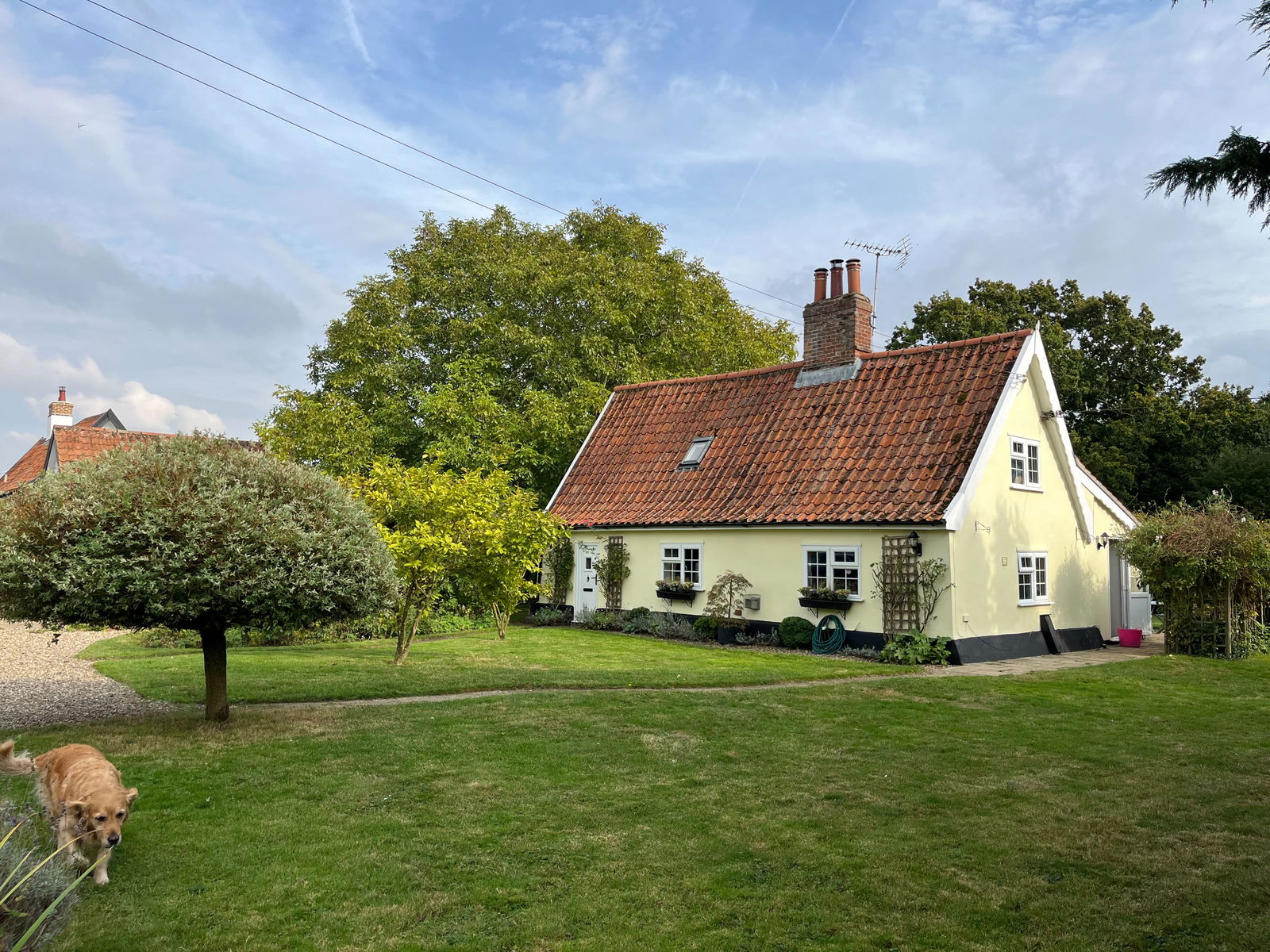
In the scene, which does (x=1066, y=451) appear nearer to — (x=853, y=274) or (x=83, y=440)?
(x=853, y=274)

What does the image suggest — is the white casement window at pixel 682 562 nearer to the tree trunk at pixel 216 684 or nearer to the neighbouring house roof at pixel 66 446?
the tree trunk at pixel 216 684

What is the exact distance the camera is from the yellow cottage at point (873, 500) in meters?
18.3

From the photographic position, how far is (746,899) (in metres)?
5.54

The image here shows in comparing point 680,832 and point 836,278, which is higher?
point 836,278

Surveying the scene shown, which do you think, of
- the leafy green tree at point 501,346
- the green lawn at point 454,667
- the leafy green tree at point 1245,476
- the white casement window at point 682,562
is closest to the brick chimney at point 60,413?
the leafy green tree at point 501,346

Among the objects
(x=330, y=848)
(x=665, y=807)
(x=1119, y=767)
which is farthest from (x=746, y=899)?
(x=1119, y=767)

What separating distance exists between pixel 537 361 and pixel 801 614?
1379 cm

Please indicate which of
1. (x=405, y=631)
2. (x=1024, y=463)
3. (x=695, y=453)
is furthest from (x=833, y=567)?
(x=405, y=631)

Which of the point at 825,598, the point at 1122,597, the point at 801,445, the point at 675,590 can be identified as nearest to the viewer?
the point at 825,598

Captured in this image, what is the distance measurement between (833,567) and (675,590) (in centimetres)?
442

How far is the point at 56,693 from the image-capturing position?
12836 millimetres

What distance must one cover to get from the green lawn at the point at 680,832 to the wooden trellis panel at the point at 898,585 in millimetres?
6189

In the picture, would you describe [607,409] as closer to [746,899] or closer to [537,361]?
[537,361]

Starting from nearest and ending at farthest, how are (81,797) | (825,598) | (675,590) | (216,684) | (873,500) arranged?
1. (81,797)
2. (216,684)
3. (873,500)
4. (825,598)
5. (675,590)
